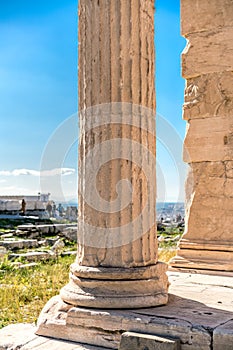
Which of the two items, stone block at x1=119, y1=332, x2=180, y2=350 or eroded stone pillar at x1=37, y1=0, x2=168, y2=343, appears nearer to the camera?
stone block at x1=119, y1=332, x2=180, y2=350

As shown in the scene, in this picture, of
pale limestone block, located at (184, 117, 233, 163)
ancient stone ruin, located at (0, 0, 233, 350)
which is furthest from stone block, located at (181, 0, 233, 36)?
ancient stone ruin, located at (0, 0, 233, 350)

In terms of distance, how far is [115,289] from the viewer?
452 cm

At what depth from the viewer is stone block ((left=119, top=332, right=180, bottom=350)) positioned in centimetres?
392

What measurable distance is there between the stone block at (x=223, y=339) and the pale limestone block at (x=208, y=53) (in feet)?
16.5

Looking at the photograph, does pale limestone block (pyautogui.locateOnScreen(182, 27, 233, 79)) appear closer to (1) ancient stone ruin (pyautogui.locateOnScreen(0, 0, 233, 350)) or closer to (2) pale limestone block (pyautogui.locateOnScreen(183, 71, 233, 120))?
(2) pale limestone block (pyautogui.locateOnScreen(183, 71, 233, 120))

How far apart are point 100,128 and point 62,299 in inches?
70.8

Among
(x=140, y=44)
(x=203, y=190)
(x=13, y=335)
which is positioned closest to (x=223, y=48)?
(x=203, y=190)

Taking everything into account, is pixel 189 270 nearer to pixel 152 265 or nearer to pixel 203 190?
pixel 203 190

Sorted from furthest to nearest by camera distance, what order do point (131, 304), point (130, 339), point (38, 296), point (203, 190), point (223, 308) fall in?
point (203, 190)
point (38, 296)
point (223, 308)
point (131, 304)
point (130, 339)

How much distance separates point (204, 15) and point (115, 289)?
17.8 feet

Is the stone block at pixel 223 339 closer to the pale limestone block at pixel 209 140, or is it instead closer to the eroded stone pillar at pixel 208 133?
the eroded stone pillar at pixel 208 133

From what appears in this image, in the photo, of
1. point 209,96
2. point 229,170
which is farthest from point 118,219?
point 209,96

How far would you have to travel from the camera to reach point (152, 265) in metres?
4.79

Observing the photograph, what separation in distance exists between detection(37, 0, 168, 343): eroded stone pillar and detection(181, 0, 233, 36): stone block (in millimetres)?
3439
